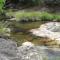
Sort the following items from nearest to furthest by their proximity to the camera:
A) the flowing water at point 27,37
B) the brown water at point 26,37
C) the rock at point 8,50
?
the rock at point 8,50, the flowing water at point 27,37, the brown water at point 26,37

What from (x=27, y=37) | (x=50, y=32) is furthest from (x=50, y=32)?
(x=27, y=37)

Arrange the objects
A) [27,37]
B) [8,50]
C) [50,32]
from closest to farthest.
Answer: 1. [8,50]
2. [27,37]
3. [50,32]

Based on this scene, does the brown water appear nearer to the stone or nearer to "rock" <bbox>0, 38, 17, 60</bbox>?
the stone

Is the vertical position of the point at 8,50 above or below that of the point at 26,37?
above

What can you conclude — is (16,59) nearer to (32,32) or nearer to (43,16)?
(32,32)

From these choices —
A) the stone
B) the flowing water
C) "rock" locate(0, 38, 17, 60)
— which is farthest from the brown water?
"rock" locate(0, 38, 17, 60)

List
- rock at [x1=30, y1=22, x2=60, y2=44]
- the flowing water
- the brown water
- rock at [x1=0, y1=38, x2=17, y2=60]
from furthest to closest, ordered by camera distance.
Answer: rock at [x1=30, y1=22, x2=60, y2=44]
the brown water
the flowing water
rock at [x1=0, y1=38, x2=17, y2=60]

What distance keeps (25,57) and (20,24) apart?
12302 mm

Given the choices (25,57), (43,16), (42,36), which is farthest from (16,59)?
(43,16)

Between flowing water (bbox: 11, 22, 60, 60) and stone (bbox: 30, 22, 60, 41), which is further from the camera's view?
stone (bbox: 30, 22, 60, 41)

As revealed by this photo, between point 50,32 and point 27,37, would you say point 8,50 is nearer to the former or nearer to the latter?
point 27,37

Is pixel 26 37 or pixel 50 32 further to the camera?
pixel 50 32

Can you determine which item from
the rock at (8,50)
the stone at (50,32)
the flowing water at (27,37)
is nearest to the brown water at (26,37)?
the flowing water at (27,37)

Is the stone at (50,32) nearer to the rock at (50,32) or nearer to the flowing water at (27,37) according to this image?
the rock at (50,32)
